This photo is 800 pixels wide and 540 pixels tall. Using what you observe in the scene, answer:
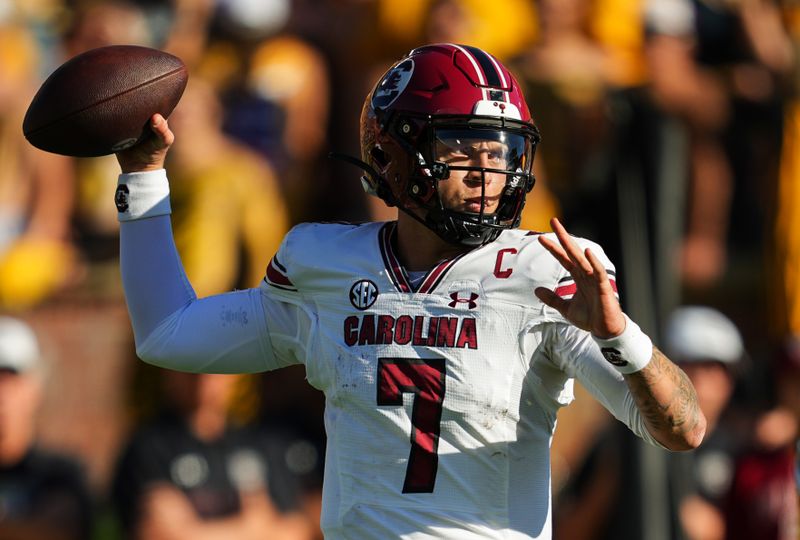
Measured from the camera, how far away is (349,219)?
6.45 metres

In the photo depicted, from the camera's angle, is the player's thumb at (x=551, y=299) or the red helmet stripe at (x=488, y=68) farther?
the red helmet stripe at (x=488, y=68)

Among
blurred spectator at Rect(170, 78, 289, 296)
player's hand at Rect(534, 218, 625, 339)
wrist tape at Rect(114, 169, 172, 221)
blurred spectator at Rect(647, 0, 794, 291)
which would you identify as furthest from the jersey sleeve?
blurred spectator at Rect(647, 0, 794, 291)

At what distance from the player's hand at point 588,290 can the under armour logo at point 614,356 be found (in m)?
0.03

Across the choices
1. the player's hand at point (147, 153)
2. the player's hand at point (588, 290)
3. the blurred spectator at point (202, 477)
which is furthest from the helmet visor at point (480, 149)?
the blurred spectator at point (202, 477)

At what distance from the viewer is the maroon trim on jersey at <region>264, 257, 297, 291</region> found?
9.98ft

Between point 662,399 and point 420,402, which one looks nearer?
point 662,399

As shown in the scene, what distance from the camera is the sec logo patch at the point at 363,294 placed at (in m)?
2.88

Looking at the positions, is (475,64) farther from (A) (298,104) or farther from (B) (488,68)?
(A) (298,104)

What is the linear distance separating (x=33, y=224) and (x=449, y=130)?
4.06 meters

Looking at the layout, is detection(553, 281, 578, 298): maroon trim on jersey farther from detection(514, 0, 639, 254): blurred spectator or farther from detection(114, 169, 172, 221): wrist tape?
detection(514, 0, 639, 254): blurred spectator

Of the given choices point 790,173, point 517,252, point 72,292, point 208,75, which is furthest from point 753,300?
point 517,252

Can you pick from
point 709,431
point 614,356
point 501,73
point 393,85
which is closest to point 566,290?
point 614,356

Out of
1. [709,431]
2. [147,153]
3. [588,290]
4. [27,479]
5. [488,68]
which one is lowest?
[27,479]

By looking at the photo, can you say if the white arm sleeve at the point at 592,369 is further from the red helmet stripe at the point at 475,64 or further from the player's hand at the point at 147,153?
the player's hand at the point at 147,153
